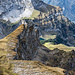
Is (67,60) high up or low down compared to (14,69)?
down

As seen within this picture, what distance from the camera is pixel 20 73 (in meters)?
29.2

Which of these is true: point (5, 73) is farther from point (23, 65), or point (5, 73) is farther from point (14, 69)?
point (23, 65)

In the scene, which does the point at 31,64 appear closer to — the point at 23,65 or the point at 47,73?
the point at 23,65

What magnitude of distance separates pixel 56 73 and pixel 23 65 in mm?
9121

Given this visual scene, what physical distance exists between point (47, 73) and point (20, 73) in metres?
6.75

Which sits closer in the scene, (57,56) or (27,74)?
(27,74)

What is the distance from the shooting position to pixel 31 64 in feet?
111

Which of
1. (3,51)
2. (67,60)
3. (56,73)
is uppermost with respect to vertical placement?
(3,51)

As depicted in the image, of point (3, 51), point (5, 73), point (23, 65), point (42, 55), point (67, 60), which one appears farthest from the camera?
point (42, 55)

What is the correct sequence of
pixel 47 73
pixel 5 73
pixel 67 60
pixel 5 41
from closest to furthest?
1. pixel 5 73
2. pixel 47 73
3. pixel 5 41
4. pixel 67 60

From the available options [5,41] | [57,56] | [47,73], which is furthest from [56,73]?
[57,56]

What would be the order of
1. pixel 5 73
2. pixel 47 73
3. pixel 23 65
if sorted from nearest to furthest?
pixel 5 73
pixel 47 73
pixel 23 65

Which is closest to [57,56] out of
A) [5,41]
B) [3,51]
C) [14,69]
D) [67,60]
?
[67,60]

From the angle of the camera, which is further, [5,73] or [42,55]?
[42,55]
